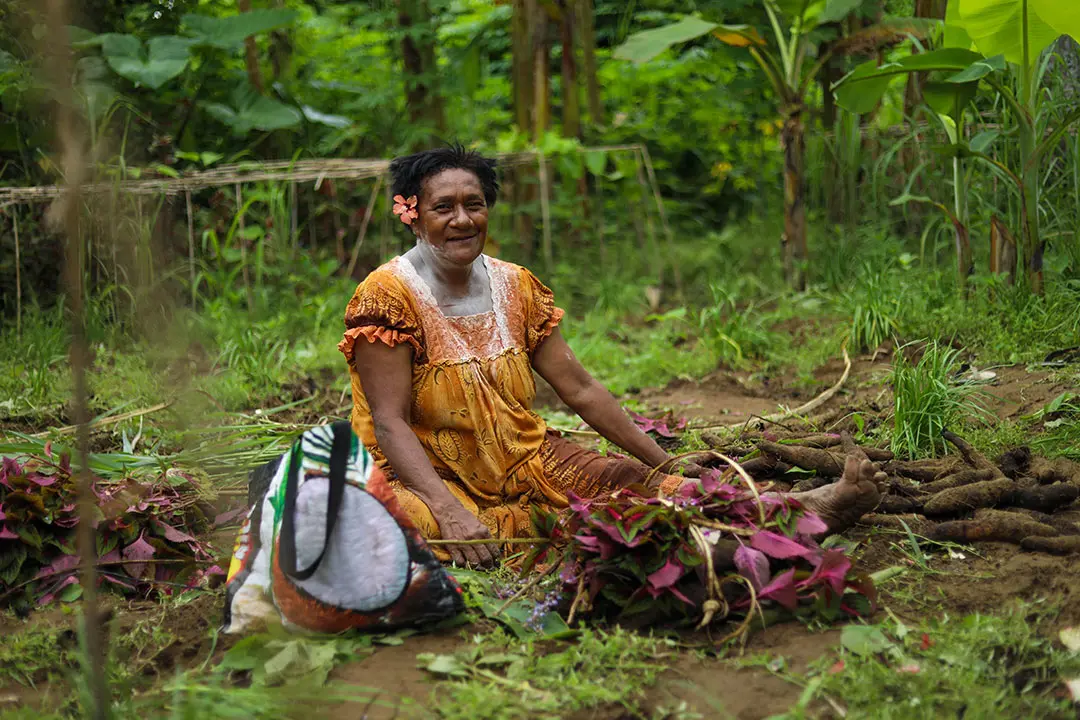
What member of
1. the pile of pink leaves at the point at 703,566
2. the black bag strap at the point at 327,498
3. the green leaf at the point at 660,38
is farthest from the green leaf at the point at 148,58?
the pile of pink leaves at the point at 703,566

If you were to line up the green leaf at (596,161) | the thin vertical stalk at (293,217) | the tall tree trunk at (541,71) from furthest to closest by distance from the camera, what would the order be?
the tall tree trunk at (541,71) → the green leaf at (596,161) → the thin vertical stalk at (293,217)

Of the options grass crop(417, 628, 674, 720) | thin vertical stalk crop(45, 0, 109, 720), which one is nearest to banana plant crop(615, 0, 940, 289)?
grass crop(417, 628, 674, 720)

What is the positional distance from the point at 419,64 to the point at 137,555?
21.0ft

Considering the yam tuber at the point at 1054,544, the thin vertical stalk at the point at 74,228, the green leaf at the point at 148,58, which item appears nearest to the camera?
the thin vertical stalk at the point at 74,228

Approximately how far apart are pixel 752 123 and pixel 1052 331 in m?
5.46

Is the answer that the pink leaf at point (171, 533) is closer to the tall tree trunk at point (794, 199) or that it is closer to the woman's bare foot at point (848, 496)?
the woman's bare foot at point (848, 496)

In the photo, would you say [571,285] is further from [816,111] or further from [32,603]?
[32,603]

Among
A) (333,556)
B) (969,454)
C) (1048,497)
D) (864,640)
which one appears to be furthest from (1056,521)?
(333,556)

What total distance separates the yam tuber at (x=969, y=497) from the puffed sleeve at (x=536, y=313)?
1.31m

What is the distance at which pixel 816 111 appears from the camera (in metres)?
8.11

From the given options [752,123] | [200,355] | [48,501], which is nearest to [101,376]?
[200,355]

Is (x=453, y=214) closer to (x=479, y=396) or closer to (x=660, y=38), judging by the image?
(x=479, y=396)

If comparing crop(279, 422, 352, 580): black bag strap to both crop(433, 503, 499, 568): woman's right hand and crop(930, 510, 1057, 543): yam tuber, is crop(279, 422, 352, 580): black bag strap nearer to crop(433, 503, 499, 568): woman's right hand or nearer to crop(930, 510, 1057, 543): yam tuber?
crop(433, 503, 499, 568): woman's right hand

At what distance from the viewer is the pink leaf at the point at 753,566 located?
243 cm
